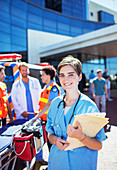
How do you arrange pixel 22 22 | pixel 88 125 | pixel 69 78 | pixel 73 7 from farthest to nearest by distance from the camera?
pixel 73 7
pixel 22 22
pixel 69 78
pixel 88 125

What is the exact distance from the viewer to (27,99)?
11.8 feet

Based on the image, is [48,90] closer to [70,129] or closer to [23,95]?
[23,95]

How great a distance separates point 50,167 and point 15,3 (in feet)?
62.2

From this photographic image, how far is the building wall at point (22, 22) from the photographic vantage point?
16172mm

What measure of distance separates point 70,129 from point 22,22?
1866 cm

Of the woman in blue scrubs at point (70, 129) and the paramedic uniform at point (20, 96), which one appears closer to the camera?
the woman in blue scrubs at point (70, 129)

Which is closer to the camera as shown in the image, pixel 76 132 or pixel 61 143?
pixel 76 132

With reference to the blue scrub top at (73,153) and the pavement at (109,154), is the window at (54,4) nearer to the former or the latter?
the pavement at (109,154)

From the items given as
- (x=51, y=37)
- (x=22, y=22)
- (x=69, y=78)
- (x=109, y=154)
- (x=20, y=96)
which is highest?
(x=22, y=22)

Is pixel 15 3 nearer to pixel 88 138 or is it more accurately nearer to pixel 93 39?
pixel 93 39

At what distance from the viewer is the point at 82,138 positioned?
124 centimetres

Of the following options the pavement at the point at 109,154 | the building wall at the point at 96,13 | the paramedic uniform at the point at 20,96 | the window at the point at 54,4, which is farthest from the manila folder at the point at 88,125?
the building wall at the point at 96,13

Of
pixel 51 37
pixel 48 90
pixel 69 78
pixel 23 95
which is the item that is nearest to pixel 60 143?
pixel 69 78

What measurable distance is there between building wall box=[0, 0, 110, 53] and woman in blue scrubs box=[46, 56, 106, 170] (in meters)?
15.9
